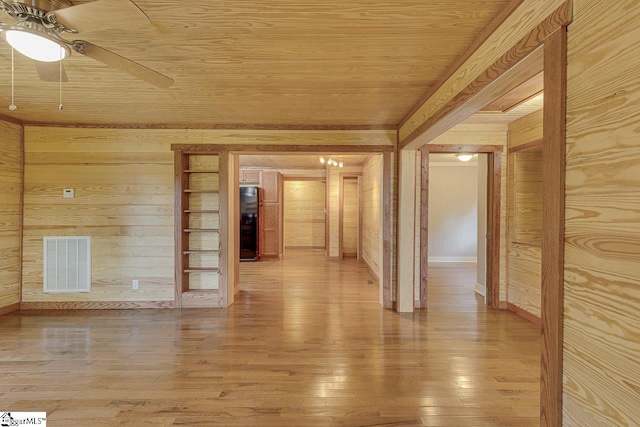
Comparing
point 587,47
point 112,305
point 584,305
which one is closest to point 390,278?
point 584,305

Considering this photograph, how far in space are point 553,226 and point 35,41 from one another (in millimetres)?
Result: 2605

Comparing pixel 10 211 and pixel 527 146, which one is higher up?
pixel 527 146

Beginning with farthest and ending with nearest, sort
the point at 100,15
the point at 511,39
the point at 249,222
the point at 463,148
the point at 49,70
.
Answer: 1. the point at 249,222
2. the point at 463,148
3. the point at 49,70
4. the point at 511,39
5. the point at 100,15

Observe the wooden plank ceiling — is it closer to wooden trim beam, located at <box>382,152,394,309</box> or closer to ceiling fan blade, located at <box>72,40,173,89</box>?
ceiling fan blade, located at <box>72,40,173,89</box>

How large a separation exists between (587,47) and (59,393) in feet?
11.2

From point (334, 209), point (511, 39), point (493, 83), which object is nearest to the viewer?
point (511, 39)

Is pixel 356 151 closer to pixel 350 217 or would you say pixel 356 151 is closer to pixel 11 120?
pixel 350 217

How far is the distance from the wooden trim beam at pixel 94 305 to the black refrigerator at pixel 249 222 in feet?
11.0

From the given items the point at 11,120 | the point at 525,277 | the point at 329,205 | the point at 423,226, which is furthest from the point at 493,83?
the point at 329,205

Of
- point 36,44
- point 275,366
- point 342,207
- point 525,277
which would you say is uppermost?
point 36,44

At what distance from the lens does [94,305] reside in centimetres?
388

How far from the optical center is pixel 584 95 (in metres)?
1.09

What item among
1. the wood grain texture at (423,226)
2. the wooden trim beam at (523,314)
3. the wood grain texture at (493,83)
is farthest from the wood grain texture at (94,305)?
the wooden trim beam at (523,314)

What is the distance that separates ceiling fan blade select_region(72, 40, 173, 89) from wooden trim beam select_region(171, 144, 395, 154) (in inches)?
71.7
